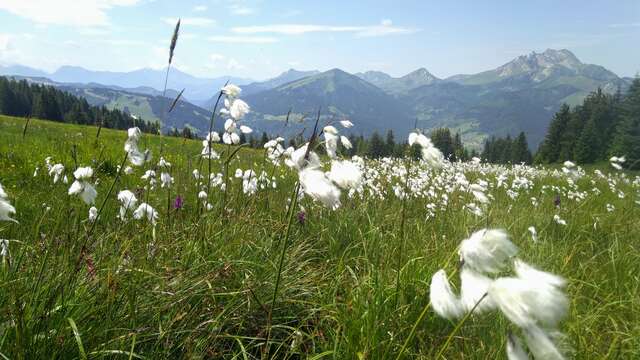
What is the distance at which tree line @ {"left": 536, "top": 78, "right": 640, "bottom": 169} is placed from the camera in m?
66.9

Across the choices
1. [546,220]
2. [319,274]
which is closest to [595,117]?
[546,220]

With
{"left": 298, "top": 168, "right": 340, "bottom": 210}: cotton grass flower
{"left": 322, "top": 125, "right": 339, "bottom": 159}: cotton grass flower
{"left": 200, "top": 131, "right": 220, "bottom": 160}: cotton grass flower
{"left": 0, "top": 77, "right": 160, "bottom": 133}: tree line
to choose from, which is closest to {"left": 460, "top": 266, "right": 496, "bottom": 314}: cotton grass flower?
{"left": 298, "top": 168, "right": 340, "bottom": 210}: cotton grass flower

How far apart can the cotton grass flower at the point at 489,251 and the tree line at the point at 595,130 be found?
75901mm

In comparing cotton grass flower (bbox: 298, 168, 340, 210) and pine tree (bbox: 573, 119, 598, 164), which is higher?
cotton grass flower (bbox: 298, 168, 340, 210)

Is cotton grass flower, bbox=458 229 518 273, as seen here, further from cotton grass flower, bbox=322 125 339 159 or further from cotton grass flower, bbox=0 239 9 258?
cotton grass flower, bbox=0 239 9 258

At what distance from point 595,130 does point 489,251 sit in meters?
87.1

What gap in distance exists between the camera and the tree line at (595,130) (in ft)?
220

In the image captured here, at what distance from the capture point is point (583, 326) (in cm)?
326

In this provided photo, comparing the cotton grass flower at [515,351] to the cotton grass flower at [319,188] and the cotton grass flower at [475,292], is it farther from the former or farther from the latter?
the cotton grass flower at [319,188]

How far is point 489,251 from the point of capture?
136 cm

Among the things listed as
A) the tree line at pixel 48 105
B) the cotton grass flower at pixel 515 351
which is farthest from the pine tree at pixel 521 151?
the cotton grass flower at pixel 515 351

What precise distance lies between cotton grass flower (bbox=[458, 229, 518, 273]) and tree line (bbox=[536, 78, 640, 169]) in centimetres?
7590

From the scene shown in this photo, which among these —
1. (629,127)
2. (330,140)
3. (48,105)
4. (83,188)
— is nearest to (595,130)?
(629,127)

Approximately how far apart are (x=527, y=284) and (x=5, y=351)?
232cm
